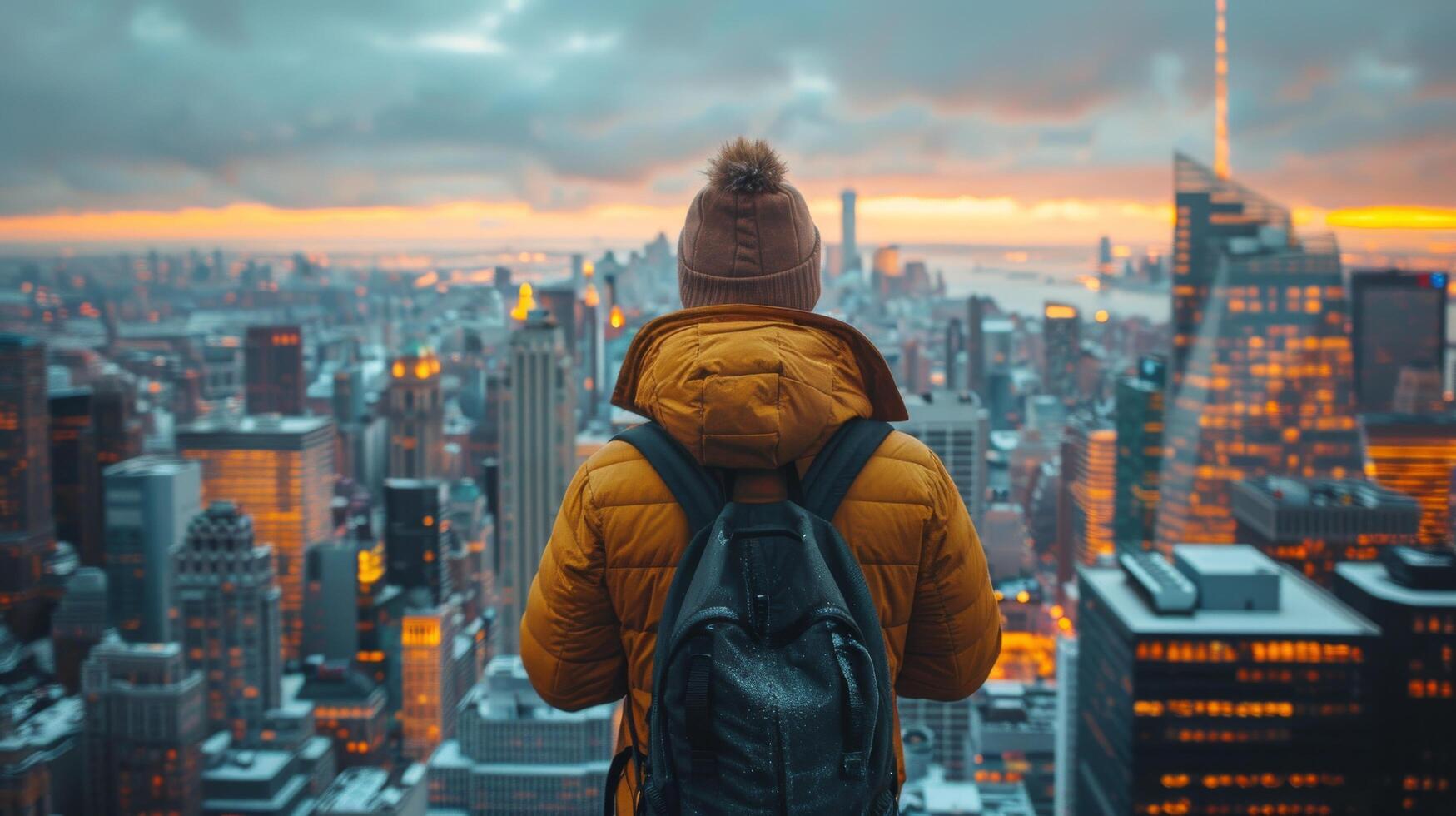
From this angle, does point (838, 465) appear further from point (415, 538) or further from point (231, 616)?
point (415, 538)

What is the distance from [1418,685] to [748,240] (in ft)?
39.5

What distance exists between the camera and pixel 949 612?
944mm

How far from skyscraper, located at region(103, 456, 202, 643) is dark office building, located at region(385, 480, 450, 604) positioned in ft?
13.5

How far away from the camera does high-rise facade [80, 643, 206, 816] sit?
1352cm

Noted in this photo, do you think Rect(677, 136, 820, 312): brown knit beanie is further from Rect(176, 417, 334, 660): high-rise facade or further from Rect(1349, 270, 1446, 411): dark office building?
Rect(176, 417, 334, 660): high-rise facade

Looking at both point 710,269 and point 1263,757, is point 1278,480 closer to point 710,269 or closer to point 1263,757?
point 1263,757

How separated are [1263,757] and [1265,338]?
13.5 metres

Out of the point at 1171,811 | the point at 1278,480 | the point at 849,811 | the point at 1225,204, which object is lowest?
the point at 1171,811

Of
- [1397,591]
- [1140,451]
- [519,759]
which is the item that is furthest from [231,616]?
[1140,451]

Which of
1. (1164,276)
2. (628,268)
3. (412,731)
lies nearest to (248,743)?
(412,731)

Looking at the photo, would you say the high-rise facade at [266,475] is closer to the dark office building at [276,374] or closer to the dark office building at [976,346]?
the dark office building at [276,374]

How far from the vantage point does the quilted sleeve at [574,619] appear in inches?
35.8

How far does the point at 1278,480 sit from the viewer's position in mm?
18891

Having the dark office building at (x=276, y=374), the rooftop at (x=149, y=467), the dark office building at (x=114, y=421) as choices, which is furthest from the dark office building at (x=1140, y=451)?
the dark office building at (x=276, y=374)
